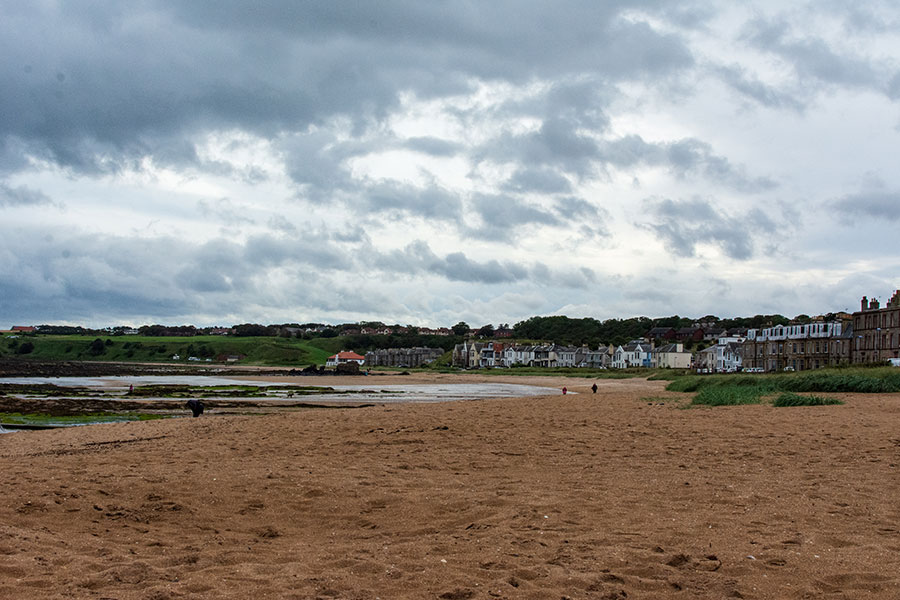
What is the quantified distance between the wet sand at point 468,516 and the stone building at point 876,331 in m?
56.9

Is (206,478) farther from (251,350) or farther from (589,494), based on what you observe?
(251,350)

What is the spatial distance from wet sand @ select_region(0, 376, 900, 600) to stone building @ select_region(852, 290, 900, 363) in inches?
2239

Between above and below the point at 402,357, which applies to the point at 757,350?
above

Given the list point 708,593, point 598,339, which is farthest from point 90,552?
point 598,339

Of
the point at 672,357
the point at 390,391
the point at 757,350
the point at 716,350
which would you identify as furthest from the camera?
the point at 672,357

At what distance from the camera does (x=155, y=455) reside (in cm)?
1474

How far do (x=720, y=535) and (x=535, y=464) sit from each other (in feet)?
18.8

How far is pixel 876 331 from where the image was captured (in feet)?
223

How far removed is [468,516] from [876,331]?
7178cm

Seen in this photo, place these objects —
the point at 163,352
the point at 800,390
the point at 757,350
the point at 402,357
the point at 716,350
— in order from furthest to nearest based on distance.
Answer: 1. the point at 163,352
2. the point at 402,357
3. the point at 716,350
4. the point at 757,350
5. the point at 800,390

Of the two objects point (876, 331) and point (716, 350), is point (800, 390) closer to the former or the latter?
point (876, 331)

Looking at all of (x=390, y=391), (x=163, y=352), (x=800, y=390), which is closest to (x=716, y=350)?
(x=390, y=391)

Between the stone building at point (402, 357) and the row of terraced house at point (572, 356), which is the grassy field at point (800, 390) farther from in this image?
the stone building at point (402, 357)

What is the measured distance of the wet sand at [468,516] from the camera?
6246mm
